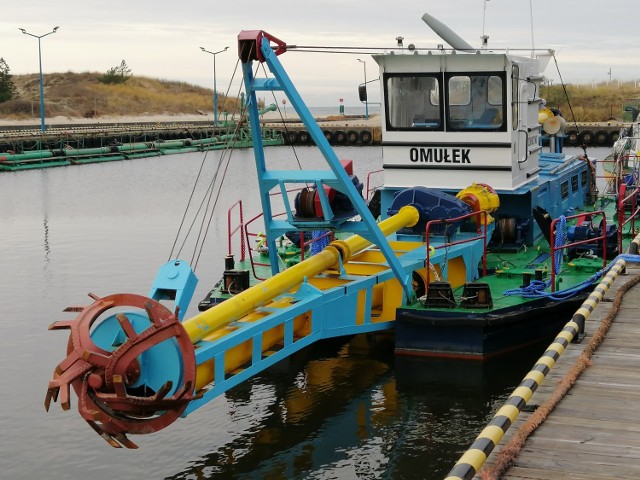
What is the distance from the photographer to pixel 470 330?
1360 centimetres

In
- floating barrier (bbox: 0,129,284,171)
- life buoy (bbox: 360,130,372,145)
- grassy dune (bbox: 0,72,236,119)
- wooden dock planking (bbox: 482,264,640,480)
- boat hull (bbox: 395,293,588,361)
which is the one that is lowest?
boat hull (bbox: 395,293,588,361)

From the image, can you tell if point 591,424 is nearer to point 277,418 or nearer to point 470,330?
point 277,418

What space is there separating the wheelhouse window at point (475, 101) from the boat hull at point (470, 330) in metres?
3.53

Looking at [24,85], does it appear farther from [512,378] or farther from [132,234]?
[512,378]

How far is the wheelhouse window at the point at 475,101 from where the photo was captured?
15.9 meters

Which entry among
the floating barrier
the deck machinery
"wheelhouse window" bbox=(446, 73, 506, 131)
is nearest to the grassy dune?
the floating barrier

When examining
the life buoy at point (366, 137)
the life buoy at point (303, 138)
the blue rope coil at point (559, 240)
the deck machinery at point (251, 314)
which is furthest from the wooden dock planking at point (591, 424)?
the life buoy at point (303, 138)

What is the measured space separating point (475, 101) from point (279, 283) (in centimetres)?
610

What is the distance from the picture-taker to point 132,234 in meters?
28.4

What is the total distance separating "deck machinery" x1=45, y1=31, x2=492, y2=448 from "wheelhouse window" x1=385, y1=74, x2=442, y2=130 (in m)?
1.92

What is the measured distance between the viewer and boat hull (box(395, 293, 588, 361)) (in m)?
13.4

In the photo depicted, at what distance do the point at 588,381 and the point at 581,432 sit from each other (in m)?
1.23

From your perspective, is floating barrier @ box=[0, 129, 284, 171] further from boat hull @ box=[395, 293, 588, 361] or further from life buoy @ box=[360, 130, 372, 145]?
boat hull @ box=[395, 293, 588, 361]

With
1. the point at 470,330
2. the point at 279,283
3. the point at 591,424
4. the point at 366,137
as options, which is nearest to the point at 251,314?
the point at 279,283
